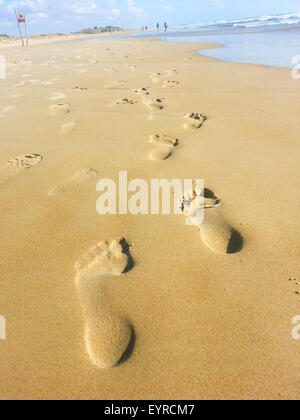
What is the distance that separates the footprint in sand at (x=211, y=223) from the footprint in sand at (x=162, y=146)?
0.56 m

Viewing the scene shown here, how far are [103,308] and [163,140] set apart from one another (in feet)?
5.75

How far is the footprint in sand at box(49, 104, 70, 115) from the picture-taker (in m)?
3.24

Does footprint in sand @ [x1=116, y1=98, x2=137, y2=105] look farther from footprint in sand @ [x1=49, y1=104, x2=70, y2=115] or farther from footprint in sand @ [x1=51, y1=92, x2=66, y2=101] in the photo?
footprint in sand @ [x1=51, y1=92, x2=66, y2=101]

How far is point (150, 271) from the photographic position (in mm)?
1206

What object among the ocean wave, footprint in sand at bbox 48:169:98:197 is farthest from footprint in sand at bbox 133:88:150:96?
the ocean wave

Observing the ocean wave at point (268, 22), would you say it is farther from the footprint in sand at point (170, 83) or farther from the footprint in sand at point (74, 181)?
the footprint in sand at point (74, 181)

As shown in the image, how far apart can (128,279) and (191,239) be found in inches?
15.8

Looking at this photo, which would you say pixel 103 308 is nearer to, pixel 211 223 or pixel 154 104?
pixel 211 223

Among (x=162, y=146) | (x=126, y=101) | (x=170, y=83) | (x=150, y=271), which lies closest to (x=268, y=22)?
(x=170, y=83)

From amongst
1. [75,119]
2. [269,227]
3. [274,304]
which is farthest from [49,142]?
[274,304]

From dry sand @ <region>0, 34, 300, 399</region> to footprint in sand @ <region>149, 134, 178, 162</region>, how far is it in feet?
0.06

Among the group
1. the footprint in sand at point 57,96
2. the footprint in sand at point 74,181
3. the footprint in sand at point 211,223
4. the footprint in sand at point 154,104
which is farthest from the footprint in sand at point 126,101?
the footprint in sand at point 211,223

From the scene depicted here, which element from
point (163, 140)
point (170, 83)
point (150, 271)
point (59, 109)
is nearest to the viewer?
point (150, 271)

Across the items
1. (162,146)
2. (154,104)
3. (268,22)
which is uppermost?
(268,22)
